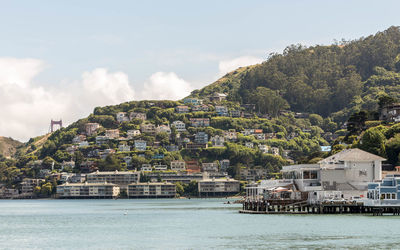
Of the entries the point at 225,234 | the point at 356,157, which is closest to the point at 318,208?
the point at 356,157

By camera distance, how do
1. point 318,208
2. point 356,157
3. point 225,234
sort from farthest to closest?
1. point 356,157
2. point 318,208
3. point 225,234

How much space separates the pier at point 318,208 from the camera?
91.1 m

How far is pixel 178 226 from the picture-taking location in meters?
89.2

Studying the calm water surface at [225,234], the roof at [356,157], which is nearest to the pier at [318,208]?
the calm water surface at [225,234]

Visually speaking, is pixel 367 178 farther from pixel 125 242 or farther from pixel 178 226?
pixel 125 242

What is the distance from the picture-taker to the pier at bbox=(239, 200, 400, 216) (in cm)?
9106

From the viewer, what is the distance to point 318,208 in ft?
315

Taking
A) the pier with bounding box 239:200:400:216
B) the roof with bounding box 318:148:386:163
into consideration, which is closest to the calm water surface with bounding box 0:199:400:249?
the pier with bounding box 239:200:400:216

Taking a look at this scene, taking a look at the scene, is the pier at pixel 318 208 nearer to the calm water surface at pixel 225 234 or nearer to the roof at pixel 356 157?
the calm water surface at pixel 225 234

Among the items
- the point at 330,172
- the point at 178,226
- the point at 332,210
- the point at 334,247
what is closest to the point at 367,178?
the point at 330,172

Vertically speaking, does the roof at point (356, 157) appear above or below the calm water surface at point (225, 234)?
above

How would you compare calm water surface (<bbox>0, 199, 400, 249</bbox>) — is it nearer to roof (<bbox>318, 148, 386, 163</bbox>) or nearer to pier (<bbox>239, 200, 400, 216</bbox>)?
pier (<bbox>239, 200, 400, 216</bbox>)

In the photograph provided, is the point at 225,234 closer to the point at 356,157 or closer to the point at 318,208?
the point at 318,208

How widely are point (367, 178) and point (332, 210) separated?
12.8 meters
